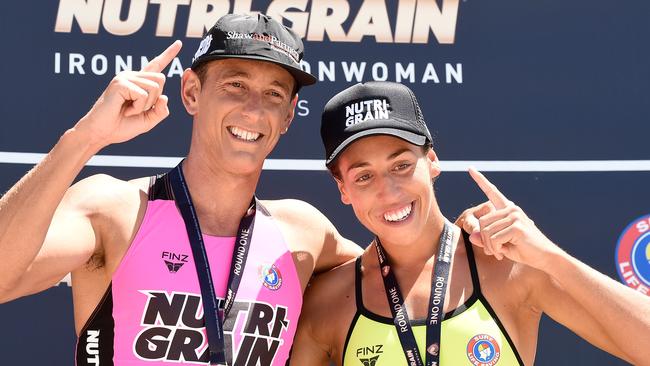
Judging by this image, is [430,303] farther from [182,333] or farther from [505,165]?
[505,165]

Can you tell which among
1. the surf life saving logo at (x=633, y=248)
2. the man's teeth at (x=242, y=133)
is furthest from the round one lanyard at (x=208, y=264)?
the surf life saving logo at (x=633, y=248)

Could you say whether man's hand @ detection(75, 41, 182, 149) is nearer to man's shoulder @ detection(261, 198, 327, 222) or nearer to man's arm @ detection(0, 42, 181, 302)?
man's arm @ detection(0, 42, 181, 302)

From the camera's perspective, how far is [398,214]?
278 cm

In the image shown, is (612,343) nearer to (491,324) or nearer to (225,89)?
(491,324)

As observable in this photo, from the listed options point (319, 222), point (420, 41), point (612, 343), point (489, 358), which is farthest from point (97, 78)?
point (612, 343)

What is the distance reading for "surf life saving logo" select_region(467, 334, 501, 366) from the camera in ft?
8.70

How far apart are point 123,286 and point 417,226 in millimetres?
→ 915

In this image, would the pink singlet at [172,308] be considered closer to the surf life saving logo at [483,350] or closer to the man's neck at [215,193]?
the man's neck at [215,193]

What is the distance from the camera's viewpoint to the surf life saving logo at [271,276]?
2861 millimetres

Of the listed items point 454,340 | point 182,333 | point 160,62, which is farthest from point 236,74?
point 454,340

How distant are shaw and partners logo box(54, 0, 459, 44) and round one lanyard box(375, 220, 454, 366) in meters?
0.93

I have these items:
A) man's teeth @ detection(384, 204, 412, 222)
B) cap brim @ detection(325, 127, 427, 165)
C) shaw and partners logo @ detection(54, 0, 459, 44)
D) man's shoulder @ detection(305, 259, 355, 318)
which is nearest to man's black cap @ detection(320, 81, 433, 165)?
cap brim @ detection(325, 127, 427, 165)

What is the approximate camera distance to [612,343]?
2650 mm

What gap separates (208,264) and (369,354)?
566 mm
